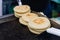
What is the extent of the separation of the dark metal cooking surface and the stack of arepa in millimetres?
29

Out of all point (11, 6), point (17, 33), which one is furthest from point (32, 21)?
point (11, 6)

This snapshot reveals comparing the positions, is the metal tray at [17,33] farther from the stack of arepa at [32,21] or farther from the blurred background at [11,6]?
the blurred background at [11,6]

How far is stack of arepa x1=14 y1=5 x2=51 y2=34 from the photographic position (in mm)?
789

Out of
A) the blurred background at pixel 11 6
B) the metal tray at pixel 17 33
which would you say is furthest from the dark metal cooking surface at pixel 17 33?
the blurred background at pixel 11 6

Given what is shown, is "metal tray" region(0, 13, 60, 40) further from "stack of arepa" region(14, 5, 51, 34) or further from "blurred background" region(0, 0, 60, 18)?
"blurred background" region(0, 0, 60, 18)

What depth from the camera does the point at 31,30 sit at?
32.4 inches

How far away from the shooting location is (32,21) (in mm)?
841

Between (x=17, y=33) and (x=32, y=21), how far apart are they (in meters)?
0.11

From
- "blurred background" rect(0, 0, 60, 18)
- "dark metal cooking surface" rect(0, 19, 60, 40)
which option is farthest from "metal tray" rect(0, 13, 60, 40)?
"blurred background" rect(0, 0, 60, 18)

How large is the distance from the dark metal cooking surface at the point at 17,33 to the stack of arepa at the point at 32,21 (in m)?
0.03

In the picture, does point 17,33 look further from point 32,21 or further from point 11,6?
point 11,6

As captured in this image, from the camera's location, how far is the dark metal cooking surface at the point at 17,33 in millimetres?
756

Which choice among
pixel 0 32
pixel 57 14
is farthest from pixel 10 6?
pixel 57 14

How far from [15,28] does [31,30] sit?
0.11 metres
